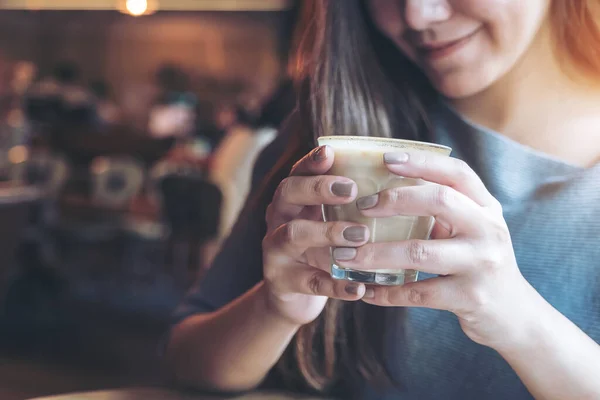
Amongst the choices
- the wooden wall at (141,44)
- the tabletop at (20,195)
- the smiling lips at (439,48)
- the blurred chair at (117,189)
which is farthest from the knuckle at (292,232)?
the wooden wall at (141,44)

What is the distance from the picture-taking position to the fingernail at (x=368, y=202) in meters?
0.29

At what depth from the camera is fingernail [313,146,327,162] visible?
1.00 ft

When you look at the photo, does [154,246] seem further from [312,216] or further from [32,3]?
[32,3]

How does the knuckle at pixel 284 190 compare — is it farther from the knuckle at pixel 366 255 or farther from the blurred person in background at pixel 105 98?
the blurred person in background at pixel 105 98

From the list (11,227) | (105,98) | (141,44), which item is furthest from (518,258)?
(105,98)

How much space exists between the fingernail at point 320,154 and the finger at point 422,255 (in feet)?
0.15

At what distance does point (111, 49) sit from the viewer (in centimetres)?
486

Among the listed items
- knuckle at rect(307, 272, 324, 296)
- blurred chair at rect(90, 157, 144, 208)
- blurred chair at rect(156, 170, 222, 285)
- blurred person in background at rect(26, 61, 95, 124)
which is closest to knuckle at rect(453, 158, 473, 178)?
knuckle at rect(307, 272, 324, 296)

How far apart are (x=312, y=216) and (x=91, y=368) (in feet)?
1.07

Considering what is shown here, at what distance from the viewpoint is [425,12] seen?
396mm

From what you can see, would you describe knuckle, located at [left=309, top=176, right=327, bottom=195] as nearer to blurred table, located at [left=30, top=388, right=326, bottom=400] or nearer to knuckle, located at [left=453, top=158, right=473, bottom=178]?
knuckle, located at [left=453, top=158, right=473, bottom=178]

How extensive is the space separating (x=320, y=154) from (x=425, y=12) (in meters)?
0.15

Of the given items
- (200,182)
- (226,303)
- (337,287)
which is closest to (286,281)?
(337,287)

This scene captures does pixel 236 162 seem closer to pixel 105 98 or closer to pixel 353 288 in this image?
pixel 353 288
